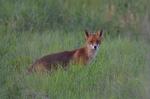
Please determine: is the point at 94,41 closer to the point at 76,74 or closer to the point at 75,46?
the point at 75,46

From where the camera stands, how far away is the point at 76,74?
1038 cm

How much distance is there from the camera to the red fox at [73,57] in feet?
36.2

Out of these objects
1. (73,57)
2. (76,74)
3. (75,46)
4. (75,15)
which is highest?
(75,15)

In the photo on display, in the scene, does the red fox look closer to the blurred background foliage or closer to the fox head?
the fox head

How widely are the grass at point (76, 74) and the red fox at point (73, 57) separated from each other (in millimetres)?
149

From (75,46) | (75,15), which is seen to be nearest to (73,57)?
(75,46)

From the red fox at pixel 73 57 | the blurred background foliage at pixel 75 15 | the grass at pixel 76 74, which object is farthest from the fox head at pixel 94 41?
the blurred background foliage at pixel 75 15

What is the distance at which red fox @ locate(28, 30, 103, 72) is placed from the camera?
11039 mm

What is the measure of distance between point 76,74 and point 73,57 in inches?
40.3

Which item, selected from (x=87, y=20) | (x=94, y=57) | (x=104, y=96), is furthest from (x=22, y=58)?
(x=87, y=20)

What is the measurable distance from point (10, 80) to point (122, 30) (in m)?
4.77

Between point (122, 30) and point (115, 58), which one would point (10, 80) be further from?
point (122, 30)

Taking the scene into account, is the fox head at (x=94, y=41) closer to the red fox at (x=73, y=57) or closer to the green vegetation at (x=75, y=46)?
the red fox at (x=73, y=57)

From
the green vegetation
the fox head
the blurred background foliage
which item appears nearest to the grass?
the green vegetation
